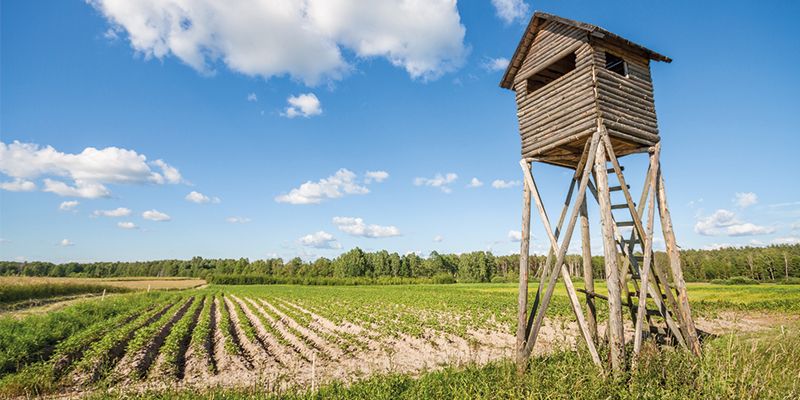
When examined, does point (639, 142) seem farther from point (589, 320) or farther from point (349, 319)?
point (349, 319)

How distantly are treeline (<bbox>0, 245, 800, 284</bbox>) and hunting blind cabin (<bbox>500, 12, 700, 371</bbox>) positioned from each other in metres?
74.6

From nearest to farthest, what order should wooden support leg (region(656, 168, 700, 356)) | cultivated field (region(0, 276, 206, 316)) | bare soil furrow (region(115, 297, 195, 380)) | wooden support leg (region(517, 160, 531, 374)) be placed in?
wooden support leg (region(656, 168, 700, 356))
wooden support leg (region(517, 160, 531, 374))
bare soil furrow (region(115, 297, 195, 380))
cultivated field (region(0, 276, 206, 316))

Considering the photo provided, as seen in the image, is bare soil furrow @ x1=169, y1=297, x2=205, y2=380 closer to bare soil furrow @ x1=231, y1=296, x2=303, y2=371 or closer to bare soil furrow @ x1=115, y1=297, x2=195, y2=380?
bare soil furrow @ x1=115, y1=297, x2=195, y2=380

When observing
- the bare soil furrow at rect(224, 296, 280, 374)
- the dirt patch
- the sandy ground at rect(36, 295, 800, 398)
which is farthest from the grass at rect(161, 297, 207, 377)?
the dirt patch

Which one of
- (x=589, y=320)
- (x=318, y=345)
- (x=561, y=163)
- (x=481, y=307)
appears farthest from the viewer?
(x=481, y=307)

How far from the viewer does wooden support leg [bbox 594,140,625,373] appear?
628cm

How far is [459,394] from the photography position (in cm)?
582

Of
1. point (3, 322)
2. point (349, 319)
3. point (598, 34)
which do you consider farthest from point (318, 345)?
point (3, 322)

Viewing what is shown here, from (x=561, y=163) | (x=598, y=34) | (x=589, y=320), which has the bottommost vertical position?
(x=589, y=320)

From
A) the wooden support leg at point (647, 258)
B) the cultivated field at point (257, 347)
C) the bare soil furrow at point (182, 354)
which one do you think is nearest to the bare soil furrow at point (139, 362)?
the cultivated field at point (257, 347)

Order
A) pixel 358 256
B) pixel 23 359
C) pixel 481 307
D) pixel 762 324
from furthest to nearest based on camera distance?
1. pixel 358 256
2. pixel 481 307
3. pixel 762 324
4. pixel 23 359

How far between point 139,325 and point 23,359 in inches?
255

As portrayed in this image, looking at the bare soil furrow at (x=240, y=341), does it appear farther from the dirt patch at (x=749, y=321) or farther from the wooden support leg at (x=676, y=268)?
the dirt patch at (x=749, y=321)

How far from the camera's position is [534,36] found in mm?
9195
